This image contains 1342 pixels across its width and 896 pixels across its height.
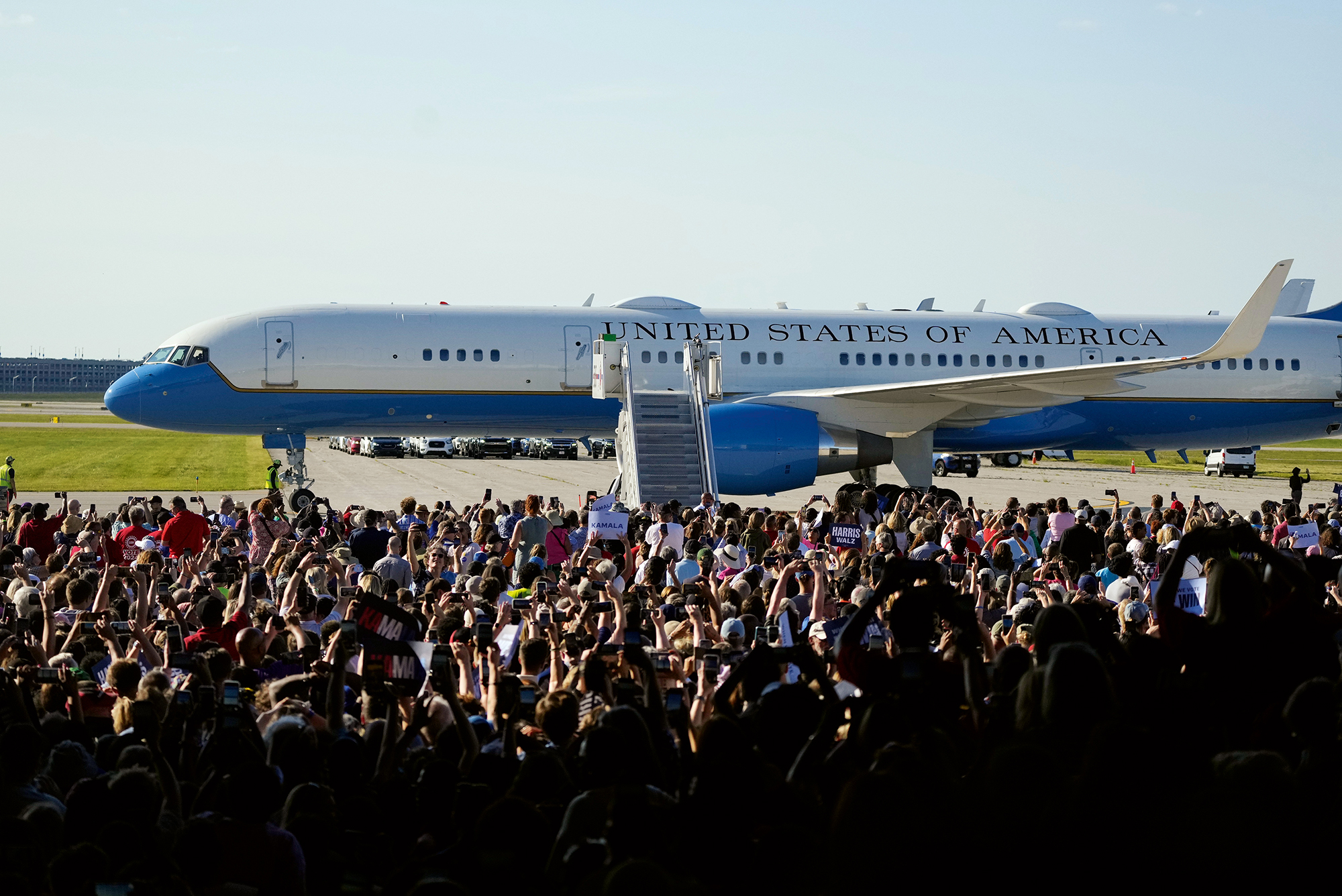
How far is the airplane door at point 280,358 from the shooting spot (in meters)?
25.6

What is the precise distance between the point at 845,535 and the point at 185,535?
6.87m

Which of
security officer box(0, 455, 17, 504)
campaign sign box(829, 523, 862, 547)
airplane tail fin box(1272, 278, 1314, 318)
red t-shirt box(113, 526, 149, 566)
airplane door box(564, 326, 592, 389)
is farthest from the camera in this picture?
airplane tail fin box(1272, 278, 1314, 318)

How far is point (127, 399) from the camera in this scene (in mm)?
25750

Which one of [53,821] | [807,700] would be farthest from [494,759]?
[53,821]

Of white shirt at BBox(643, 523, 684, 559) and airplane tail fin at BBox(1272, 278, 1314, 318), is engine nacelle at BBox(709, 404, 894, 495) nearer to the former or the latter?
white shirt at BBox(643, 523, 684, 559)

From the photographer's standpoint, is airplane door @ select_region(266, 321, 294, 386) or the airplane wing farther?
A: airplane door @ select_region(266, 321, 294, 386)

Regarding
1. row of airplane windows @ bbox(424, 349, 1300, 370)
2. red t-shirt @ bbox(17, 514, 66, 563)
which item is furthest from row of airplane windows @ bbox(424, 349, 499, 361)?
red t-shirt @ bbox(17, 514, 66, 563)

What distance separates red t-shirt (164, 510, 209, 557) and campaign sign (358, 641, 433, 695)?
890 cm

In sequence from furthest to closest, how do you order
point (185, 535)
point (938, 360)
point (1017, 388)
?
point (938, 360)
point (1017, 388)
point (185, 535)

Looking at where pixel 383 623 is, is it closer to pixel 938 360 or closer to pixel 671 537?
pixel 671 537

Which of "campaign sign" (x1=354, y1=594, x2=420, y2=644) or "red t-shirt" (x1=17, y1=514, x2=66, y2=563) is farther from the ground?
"campaign sign" (x1=354, y1=594, x2=420, y2=644)

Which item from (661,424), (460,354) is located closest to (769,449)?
(661,424)

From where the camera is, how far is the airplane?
25.6 m

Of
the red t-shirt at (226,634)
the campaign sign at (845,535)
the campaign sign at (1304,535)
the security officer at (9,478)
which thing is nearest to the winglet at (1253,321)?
the campaign sign at (1304,535)
